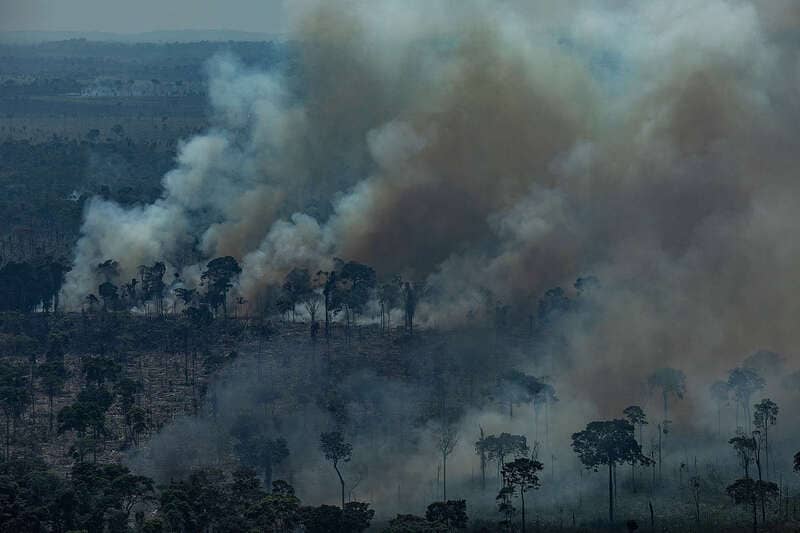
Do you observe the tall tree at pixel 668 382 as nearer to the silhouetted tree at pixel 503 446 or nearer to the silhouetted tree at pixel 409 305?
the silhouetted tree at pixel 503 446

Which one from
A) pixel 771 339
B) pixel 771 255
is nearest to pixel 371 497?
pixel 771 339

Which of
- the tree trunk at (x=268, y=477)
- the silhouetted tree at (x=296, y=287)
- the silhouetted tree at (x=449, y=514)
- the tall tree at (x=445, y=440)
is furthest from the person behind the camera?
the silhouetted tree at (x=296, y=287)

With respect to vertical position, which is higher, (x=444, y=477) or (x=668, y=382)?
(x=668, y=382)

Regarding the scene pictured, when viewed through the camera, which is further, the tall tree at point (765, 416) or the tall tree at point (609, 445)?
the tall tree at point (765, 416)

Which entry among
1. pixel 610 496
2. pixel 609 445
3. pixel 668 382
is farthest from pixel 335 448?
pixel 668 382

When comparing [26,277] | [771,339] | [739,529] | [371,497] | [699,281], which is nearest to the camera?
[739,529]

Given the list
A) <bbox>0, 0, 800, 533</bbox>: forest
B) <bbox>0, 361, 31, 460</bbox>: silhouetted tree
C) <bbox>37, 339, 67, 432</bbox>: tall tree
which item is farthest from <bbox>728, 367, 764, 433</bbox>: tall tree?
<bbox>0, 361, 31, 460</bbox>: silhouetted tree

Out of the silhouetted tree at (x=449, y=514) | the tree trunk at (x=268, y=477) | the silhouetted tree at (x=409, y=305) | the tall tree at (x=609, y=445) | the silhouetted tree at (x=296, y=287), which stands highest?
the silhouetted tree at (x=296, y=287)

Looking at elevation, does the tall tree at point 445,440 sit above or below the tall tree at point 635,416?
below

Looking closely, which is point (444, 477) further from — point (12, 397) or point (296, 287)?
point (296, 287)

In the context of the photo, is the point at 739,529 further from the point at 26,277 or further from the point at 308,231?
the point at 26,277

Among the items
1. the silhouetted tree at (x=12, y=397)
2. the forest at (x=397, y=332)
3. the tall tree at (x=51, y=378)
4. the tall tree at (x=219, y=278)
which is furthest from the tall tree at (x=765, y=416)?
the tall tree at (x=219, y=278)
